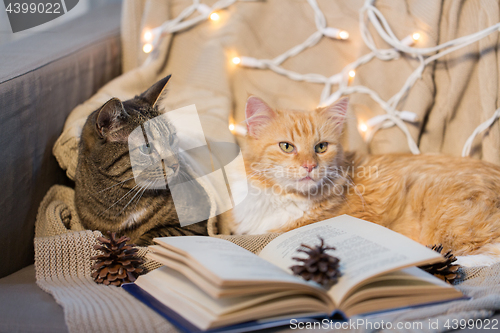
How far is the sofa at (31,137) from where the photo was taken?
0.80m

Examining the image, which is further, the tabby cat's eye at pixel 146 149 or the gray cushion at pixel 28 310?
the tabby cat's eye at pixel 146 149

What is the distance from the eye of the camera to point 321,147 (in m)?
1.33

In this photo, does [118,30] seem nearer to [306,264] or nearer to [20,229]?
[20,229]

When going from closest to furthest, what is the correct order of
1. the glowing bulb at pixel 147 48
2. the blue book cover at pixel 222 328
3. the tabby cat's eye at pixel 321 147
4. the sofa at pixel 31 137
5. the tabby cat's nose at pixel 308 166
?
the blue book cover at pixel 222 328 < the sofa at pixel 31 137 < the tabby cat's nose at pixel 308 166 < the tabby cat's eye at pixel 321 147 < the glowing bulb at pixel 147 48

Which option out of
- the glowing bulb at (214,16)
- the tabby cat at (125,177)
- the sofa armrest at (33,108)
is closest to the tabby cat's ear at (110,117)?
the tabby cat at (125,177)

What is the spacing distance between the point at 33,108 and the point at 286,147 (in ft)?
3.07

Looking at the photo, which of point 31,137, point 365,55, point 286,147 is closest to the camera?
point 31,137

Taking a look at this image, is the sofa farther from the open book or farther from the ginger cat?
the ginger cat

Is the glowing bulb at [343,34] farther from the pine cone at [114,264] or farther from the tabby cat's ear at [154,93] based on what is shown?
the pine cone at [114,264]

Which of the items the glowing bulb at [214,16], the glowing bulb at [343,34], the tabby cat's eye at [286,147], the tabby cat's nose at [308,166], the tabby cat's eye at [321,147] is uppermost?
the glowing bulb at [214,16]

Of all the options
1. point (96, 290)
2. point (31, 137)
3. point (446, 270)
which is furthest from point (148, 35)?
point (446, 270)

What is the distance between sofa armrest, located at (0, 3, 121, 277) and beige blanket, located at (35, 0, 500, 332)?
0.23 feet

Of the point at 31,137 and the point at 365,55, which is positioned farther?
the point at 365,55

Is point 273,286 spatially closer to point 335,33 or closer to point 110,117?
point 110,117
